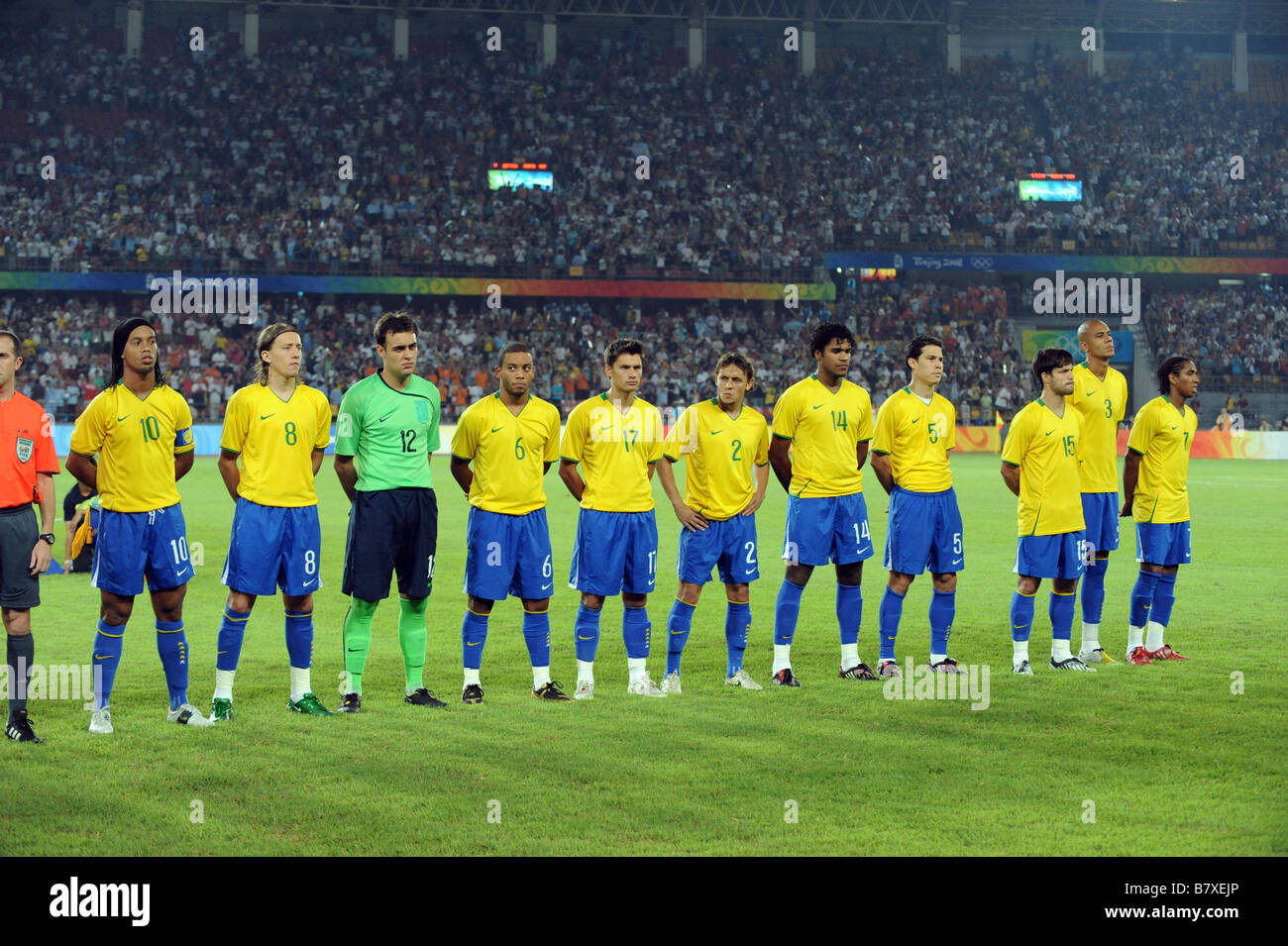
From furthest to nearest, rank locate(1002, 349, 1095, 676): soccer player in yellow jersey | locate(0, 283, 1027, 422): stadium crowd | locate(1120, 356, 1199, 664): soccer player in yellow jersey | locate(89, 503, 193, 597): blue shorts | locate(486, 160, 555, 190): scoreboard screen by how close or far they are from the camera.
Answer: locate(486, 160, 555, 190): scoreboard screen, locate(0, 283, 1027, 422): stadium crowd, locate(1120, 356, 1199, 664): soccer player in yellow jersey, locate(1002, 349, 1095, 676): soccer player in yellow jersey, locate(89, 503, 193, 597): blue shorts

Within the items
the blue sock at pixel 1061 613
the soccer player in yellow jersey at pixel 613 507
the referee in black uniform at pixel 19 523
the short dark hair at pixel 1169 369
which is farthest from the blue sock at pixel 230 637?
the short dark hair at pixel 1169 369

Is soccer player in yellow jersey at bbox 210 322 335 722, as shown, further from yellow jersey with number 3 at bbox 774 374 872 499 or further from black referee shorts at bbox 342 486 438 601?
yellow jersey with number 3 at bbox 774 374 872 499

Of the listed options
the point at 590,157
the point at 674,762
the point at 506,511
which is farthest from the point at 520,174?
the point at 674,762

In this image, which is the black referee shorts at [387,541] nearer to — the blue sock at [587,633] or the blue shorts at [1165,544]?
the blue sock at [587,633]

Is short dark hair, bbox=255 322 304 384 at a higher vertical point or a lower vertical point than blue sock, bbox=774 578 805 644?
higher

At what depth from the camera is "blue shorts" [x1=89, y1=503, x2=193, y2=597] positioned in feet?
23.3

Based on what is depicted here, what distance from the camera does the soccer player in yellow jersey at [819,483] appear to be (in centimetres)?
865

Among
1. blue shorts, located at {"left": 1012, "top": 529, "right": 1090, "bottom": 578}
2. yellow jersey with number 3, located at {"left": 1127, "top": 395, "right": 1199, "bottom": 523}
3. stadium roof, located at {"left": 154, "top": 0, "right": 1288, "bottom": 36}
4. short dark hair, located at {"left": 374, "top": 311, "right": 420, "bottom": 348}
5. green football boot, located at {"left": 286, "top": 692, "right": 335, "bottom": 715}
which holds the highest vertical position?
stadium roof, located at {"left": 154, "top": 0, "right": 1288, "bottom": 36}

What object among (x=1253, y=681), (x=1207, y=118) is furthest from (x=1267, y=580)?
(x=1207, y=118)

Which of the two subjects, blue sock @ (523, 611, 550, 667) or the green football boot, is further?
blue sock @ (523, 611, 550, 667)

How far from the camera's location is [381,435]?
762 centimetres

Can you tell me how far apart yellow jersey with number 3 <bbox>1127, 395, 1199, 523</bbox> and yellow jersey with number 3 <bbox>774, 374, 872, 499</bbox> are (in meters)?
2.38

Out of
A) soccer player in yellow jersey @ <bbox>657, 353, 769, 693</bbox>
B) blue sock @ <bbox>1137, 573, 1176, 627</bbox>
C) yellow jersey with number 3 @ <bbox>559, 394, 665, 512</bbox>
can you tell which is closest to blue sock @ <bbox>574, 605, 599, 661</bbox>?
soccer player in yellow jersey @ <bbox>657, 353, 769, 693</bbox>
